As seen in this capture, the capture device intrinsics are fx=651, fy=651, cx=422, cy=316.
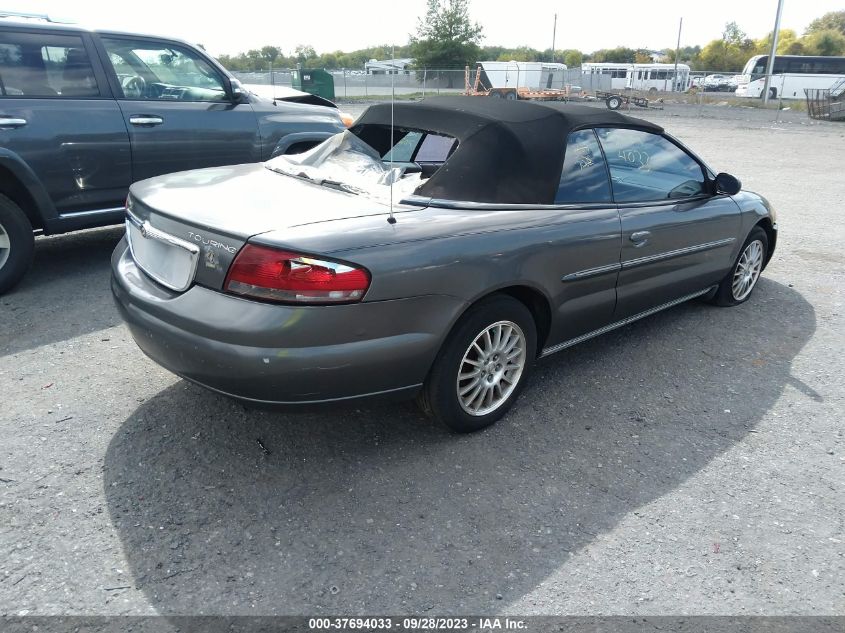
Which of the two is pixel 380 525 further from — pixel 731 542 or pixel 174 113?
pixel 174 113

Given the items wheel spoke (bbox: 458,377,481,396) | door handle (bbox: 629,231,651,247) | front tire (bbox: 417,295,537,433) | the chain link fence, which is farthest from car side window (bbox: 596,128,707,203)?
the chain link fence

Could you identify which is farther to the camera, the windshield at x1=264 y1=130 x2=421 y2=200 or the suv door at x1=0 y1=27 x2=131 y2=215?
the suv door at x1=0 y1=27 x2=131 y2=215

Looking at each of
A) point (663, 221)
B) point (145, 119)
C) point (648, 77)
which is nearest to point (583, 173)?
point (663, 221)

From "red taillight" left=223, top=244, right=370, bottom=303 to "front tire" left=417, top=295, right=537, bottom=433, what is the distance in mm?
638

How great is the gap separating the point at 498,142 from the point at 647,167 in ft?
4.75

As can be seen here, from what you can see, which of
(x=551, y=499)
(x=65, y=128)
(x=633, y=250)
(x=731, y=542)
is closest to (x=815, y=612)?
(x=731, y=542)

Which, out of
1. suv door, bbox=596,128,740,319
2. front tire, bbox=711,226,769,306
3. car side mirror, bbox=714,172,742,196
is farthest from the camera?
front tire, bbox=711,226,769,306

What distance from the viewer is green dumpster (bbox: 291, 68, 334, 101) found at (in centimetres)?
3225

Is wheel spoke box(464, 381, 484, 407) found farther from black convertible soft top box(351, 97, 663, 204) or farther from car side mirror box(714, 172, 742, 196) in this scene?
car side mirror box(714, 172, 742, 196)

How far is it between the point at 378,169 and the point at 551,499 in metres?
1.92

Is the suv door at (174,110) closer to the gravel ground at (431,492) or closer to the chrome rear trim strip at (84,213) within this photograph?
the chrome rear trim strip at (84,213)

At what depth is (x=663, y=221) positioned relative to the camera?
4008mm

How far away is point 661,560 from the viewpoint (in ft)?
8.19

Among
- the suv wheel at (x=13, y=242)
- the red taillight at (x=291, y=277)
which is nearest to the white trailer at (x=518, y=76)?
the suv wheel at (x=13, y=242)
